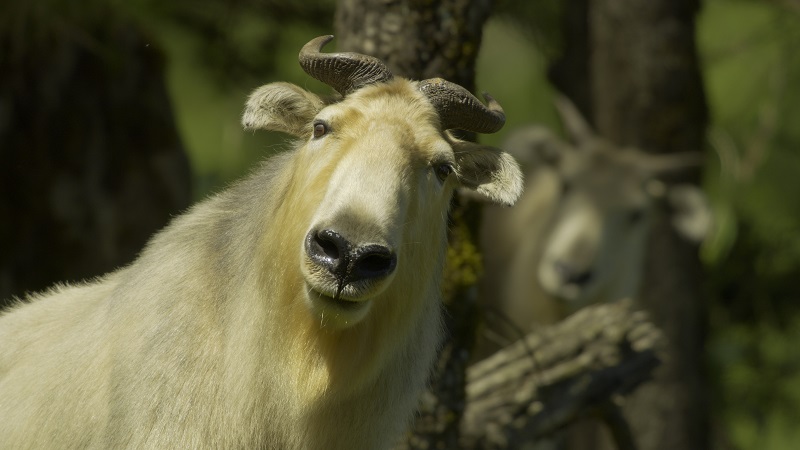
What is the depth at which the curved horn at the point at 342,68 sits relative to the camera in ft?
14.1

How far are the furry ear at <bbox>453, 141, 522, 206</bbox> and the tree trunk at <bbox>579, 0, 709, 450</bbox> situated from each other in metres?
5.16

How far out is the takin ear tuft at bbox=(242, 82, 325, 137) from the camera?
4348 mm

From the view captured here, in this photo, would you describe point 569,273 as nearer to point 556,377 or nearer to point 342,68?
point 556,377

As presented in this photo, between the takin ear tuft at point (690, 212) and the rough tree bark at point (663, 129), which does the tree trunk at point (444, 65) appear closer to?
the takin ear tuft at point (690, 212)

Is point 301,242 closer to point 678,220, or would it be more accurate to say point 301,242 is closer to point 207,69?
point 678,220

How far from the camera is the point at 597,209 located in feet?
29.2

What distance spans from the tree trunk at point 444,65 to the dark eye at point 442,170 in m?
1.03

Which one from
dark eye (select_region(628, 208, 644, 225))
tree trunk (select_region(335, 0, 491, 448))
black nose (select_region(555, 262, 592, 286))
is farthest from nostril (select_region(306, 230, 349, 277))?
dark eye (select_region(628, 208, 644, 225))

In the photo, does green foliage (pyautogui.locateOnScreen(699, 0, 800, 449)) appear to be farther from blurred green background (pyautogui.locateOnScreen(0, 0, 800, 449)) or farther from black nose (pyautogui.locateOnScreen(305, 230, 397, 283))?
black nose (pyautogui.locateOnScreen(305, 230, 397, 283))

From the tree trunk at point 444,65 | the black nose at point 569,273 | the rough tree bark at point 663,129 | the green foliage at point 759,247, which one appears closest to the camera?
the tree trunk at point 444,65

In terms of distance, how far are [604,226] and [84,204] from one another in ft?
14.0

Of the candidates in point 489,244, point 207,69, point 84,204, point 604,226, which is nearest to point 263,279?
point 84,204

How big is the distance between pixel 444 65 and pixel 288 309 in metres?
1.77

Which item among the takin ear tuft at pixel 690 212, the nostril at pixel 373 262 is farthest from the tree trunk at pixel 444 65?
the takin ear tuft at pixel 690 212
